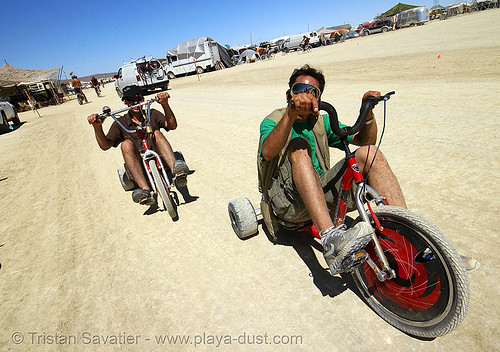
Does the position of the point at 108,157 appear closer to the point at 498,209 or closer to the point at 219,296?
the point at 219,296

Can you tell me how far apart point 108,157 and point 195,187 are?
3531 millimetres

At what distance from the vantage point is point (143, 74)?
62.1 feet

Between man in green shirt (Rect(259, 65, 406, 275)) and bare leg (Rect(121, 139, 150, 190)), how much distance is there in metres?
2.20

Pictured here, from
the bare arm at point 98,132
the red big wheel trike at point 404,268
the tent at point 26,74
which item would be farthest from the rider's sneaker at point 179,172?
the tent at point 26,74

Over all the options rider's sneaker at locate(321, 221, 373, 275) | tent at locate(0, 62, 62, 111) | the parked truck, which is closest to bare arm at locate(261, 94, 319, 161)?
rider's sneaker at locate(321, 221, 373, 275)

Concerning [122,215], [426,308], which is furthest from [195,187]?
[426,308]

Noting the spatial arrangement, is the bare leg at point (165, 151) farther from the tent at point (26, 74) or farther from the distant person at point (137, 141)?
the tent at point (26, 74)

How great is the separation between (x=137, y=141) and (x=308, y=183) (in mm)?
3049

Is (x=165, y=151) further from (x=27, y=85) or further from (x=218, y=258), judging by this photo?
(x=27, y=85)

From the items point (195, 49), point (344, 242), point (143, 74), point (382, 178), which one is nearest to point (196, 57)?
point (195, 49)

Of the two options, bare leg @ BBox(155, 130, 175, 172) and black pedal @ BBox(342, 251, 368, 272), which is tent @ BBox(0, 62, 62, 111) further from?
black pedal @ BBox(342, 251, 368, 272)

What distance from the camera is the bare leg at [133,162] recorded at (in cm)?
380

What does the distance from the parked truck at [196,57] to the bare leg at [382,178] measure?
30321 millimetres

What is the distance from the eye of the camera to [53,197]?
4.74m
